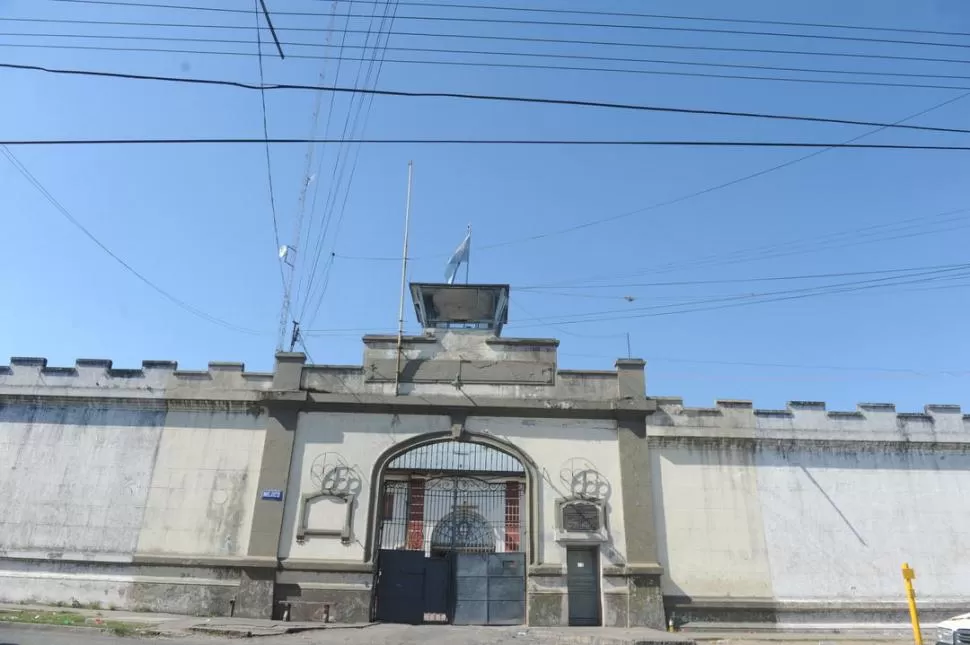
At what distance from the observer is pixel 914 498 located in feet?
61.4

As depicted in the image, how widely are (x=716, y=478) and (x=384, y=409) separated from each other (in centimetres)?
971

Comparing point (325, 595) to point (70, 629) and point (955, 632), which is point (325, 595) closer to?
point (70, 629)

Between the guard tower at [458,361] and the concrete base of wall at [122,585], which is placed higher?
the guard tower at [458,361]

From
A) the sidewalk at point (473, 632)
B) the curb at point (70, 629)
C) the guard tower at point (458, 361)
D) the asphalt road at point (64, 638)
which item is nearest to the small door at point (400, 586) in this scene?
the sidewalk at point (473, 632)

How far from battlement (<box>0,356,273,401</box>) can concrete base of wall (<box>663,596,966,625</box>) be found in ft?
43.4

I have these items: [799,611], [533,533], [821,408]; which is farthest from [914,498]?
[533,533]

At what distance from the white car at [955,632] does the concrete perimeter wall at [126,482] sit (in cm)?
1667

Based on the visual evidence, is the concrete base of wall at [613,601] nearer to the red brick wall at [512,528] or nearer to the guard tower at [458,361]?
the guard tower at [458,361]

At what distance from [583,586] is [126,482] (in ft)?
42.7

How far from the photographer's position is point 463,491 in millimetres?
19469

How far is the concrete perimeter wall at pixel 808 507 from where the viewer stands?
57.7 ft

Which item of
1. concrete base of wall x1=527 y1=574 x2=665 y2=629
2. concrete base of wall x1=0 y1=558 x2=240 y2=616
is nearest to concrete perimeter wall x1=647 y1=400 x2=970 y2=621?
concrete base of wall x1=527 y1=574 x2=665 y2=629

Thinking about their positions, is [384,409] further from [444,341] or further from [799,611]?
[799,611]

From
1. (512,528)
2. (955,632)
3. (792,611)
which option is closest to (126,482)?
(512,528)
